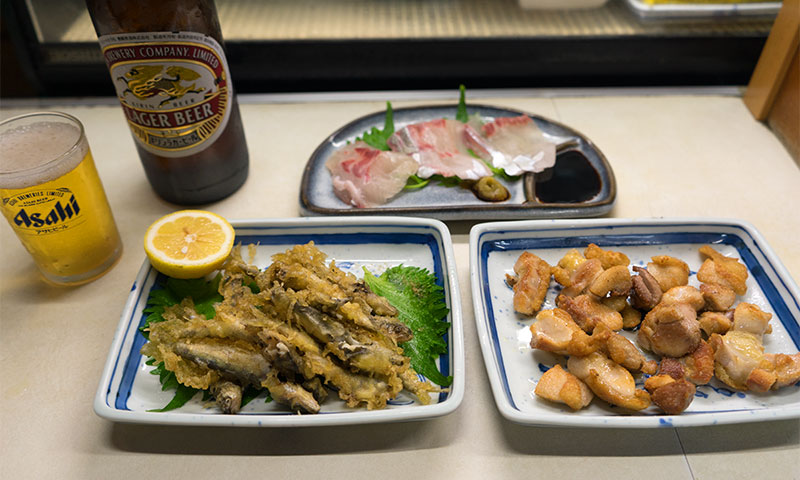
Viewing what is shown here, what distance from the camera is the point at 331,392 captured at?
110 centimetres

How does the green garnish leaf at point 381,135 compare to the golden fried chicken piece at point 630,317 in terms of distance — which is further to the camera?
the green garnish leaf at point 381,135

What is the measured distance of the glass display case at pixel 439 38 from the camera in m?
1.99

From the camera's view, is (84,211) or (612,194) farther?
(612,194)

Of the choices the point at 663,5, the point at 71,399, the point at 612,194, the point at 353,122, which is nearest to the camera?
the point at 71,399

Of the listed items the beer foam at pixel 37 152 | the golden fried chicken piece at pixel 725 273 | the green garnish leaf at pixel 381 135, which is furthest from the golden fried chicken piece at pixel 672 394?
the beer foam at pixel 37 152

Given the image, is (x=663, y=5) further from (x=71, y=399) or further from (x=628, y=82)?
(x=71, y=399)

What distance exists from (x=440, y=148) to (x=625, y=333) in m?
0.76

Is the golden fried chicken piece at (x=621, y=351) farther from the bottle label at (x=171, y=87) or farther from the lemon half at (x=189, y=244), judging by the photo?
the bottle label at (x=171, y=87)

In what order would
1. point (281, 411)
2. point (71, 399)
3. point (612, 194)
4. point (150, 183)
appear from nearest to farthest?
point (281, 411) → point (71, 399) → point (612, 194) → point (150, 183)

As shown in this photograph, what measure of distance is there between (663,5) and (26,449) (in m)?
2.17

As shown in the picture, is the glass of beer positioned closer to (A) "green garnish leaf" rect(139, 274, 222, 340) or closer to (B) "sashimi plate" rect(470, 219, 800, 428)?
(A) "green garnish leaf" rect(139, 274, 222, 340)

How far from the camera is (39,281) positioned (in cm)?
144

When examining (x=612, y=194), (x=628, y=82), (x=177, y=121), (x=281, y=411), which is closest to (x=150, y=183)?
(x=177, y=121)

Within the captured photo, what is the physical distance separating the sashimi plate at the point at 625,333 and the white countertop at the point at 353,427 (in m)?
0.06
